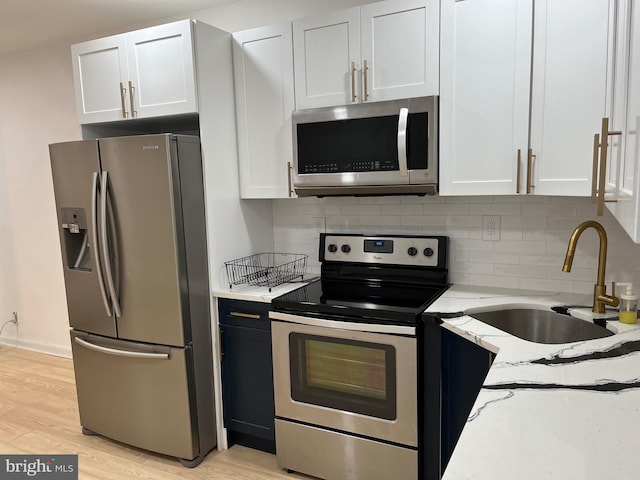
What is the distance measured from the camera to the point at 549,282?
2428 millimetres

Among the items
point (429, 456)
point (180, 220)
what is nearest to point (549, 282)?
point (429, 456)

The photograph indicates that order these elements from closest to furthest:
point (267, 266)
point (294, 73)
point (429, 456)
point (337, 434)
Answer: point (429, 456) → point (337, 434) → point (294, 73) → point (267, 266)

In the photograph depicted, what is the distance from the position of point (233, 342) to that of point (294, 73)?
147cm

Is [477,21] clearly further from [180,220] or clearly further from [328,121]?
[180,220]

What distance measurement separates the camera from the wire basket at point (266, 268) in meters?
2.79

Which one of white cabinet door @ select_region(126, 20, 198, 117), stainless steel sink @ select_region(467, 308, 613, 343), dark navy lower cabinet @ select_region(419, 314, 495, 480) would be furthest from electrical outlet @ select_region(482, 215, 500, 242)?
white cabinet door @ select_region(126, 20, 198, 117)

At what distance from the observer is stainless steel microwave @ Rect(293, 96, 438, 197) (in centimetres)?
225

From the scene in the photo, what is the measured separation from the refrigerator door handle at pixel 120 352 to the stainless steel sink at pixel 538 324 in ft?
5.22

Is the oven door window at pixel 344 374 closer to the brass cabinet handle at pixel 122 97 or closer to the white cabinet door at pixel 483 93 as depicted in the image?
the white cabinet door at pixel 483 93

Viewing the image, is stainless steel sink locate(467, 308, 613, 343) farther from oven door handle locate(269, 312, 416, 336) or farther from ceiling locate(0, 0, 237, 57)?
ceiling locate(0, 0, 237, 57)

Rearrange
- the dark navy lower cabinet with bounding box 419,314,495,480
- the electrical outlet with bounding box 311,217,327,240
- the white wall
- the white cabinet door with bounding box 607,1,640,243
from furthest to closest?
1. the white wall
2. the electrical outlet with bounding box 311,217,327,240
3. the dark navy lower cabinet with bounding box 419,314,495,480
4. the white cabinet door with bounding box 607,1,640,243

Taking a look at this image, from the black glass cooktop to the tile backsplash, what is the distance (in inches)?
11.5

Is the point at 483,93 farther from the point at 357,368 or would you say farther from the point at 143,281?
the point at 143,281

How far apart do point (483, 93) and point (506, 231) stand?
0.73 metres
